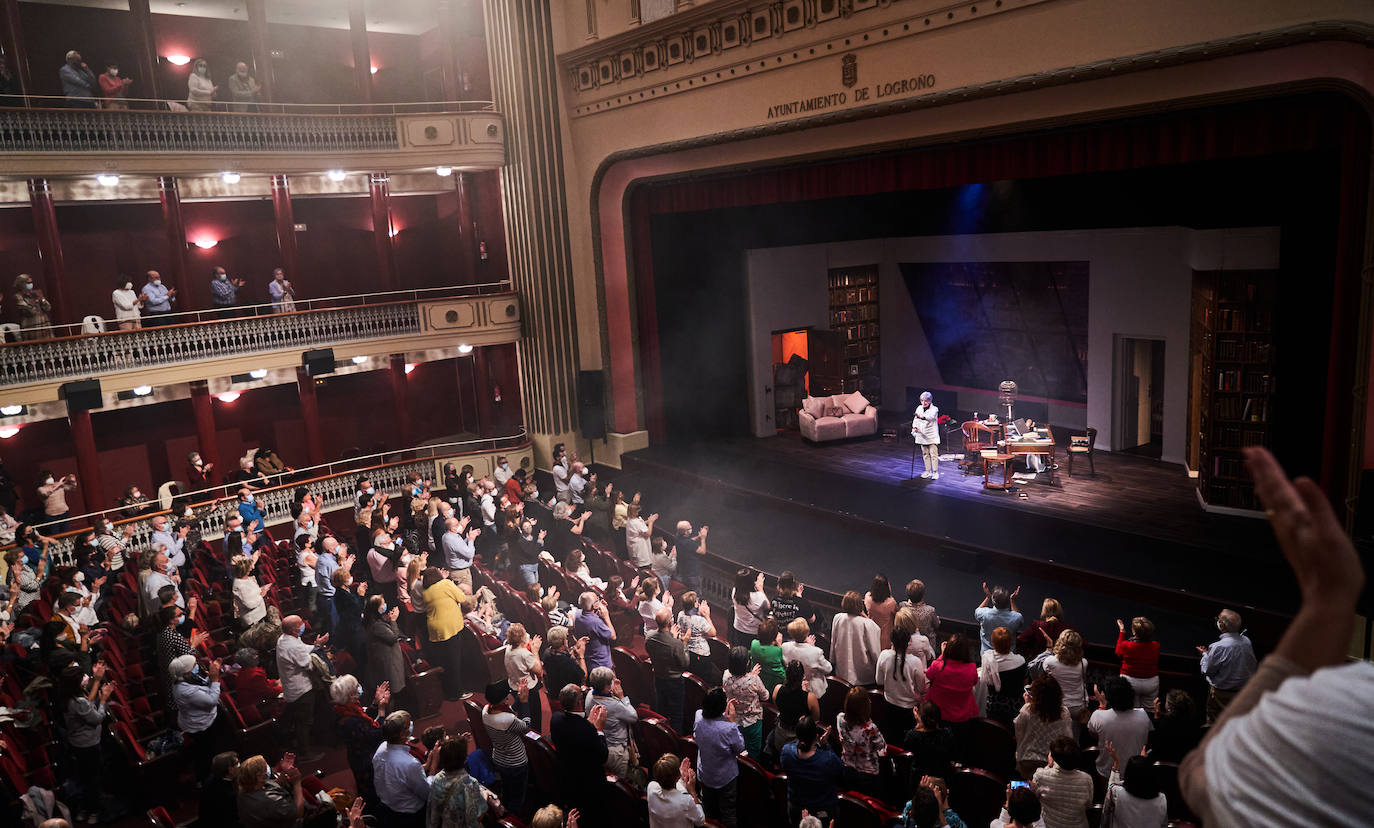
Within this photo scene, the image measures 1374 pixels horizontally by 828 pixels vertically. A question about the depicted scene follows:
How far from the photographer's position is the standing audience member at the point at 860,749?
209 inches

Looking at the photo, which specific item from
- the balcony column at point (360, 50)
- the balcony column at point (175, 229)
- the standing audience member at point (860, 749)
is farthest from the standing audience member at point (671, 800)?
the balcony column at point (360, 50)

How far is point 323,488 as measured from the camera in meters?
15.2

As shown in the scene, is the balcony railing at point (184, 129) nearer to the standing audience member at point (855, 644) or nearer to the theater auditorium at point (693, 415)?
the theater auditorium at point (693, 415)

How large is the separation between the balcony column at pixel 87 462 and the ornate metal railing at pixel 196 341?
1.02 metres

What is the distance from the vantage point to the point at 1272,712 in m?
1.21

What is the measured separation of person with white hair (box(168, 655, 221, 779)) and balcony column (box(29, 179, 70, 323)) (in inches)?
404

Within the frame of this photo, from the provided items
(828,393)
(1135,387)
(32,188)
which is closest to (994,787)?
(1135,387)

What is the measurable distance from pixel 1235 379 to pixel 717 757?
8308 millimetres

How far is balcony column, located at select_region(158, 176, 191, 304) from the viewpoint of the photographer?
49.8 ft

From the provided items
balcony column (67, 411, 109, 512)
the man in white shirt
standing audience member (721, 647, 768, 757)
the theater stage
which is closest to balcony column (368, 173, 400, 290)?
balcony column (67, 411, 109, 512)

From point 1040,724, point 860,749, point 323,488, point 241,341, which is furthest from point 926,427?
point 241,341

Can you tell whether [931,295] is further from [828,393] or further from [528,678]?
[528,678]

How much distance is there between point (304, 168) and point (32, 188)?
373cm

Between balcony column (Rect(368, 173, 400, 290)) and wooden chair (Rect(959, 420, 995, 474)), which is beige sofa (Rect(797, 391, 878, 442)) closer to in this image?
wooden chair (Rect(959, 420, 995, 474))
